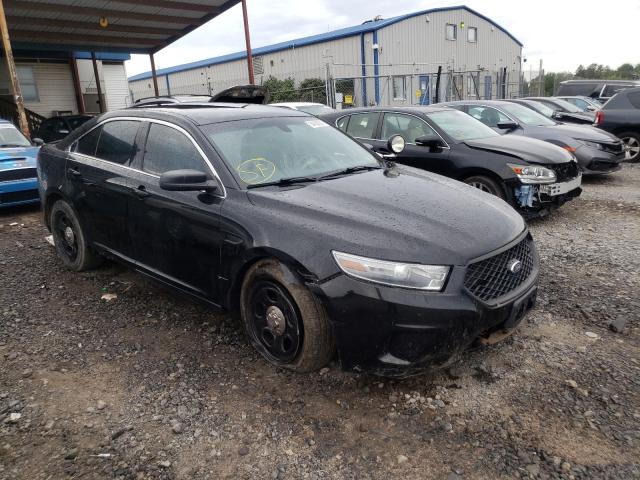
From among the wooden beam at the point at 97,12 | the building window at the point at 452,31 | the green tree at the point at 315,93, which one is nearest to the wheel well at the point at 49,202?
the wooden beam at the point at 97,12

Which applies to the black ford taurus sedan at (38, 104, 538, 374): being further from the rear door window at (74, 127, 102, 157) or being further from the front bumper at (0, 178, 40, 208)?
the front bumper at (0, 178, 40, 208)

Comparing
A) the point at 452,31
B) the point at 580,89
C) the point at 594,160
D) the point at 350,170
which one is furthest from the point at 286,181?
the point at 452,31

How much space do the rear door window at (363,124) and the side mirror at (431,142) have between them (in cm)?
95

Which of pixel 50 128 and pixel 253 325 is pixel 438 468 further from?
pixel 50 128

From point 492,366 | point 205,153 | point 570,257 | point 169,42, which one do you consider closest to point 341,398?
point 492,366

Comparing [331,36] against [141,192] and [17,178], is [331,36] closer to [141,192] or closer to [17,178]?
[17,178]

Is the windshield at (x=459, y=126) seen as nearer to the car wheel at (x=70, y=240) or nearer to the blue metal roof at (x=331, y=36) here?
the car wheel at (x=70, y=240)

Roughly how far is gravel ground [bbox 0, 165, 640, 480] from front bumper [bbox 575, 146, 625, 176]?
15.4 ft

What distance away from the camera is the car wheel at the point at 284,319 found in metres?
2.73

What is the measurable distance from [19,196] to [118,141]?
4.28 meters

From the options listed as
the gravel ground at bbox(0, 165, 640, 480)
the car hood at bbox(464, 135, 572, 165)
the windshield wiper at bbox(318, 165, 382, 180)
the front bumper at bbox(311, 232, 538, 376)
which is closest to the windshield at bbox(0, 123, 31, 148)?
the gravel ground at bbox(0, 165, 640, 480)

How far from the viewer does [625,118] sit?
403 inches

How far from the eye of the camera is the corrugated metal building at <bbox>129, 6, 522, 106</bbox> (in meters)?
24.0

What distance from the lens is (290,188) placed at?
127 inches
